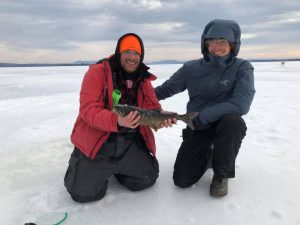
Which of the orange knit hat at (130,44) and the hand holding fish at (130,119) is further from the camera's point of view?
the orange knit hat at (130,44)

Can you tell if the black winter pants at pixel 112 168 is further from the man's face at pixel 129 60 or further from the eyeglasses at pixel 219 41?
the eyeglasses at pixel 219 41

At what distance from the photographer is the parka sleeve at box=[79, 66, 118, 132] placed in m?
3.16

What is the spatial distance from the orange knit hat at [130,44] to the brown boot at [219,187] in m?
1.59

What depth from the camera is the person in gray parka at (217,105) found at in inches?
136

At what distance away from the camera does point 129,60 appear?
348 cm

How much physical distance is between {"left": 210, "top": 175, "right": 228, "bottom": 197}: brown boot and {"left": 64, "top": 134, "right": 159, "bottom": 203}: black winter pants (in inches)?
26.2

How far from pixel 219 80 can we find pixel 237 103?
0.38 meters

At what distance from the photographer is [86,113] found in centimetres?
324

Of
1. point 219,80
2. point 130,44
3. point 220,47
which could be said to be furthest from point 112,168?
point 220,47

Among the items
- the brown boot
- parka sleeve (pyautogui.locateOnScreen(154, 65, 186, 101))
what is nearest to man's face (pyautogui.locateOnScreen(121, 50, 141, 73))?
parka sleeve (pyautogui.locateOnScreen(154, 65, 186, 101))

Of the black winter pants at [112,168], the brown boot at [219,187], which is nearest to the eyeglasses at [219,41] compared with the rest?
the black winter pants at [112,168]

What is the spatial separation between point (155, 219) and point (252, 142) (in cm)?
282

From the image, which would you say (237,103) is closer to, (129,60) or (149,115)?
(149,115)

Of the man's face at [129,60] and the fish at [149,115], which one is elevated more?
the man's face at [129,60]
